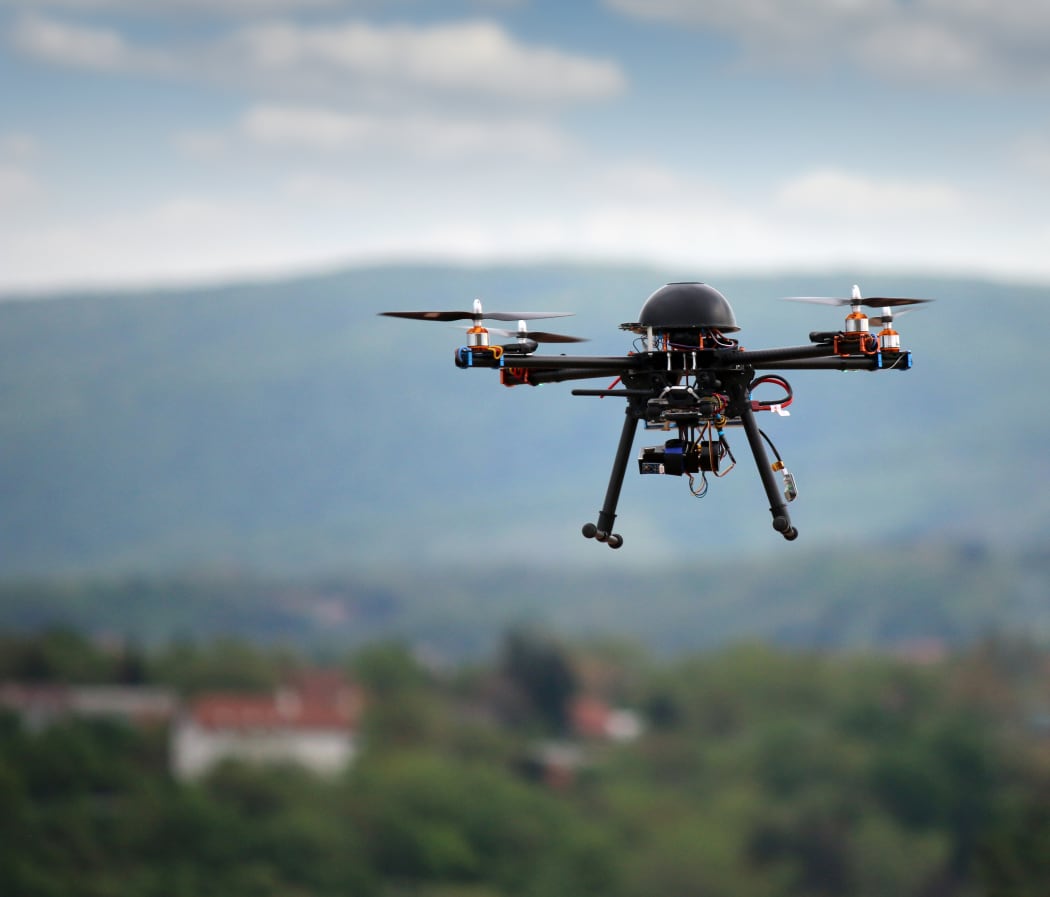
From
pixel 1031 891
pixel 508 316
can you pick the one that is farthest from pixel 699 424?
pixel 1031 891

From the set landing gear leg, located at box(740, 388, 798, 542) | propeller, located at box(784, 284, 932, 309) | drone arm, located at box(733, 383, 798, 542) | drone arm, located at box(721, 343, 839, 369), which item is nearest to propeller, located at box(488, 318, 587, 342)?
drone arm, located at box(721, 343, 839, 369)

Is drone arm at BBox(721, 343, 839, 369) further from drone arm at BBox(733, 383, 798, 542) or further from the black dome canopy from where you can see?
drone arm at BBox(733, 383, 798, 542)

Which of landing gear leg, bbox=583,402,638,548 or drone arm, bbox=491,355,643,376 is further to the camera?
landing gear leg, bbox=583,402,638,548

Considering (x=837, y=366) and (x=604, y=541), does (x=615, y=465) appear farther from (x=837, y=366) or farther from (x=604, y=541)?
(x=837, y=366)

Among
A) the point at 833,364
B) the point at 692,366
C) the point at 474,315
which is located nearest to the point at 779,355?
the point at 833,364

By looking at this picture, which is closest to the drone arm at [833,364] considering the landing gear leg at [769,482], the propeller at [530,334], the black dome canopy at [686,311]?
the black dome canopy at [686,311]

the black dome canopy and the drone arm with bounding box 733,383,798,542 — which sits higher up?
the black dome canopy

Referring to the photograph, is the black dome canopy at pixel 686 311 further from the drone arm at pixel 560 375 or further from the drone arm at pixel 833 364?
the drone arm at pixel 560 375
